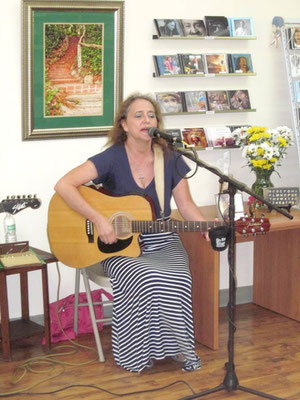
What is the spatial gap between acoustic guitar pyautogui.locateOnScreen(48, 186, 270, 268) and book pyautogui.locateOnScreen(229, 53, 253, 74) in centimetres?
133

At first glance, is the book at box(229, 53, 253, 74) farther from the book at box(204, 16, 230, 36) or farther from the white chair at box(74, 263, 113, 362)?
the white chair at box(74, 263, 113, 362)

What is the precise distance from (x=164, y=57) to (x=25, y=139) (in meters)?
1.03

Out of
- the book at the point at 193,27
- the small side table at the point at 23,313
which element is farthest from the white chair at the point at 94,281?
the book at the point at 193,27

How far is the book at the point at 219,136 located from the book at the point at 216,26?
0.62 meters

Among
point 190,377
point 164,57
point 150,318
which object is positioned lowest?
point 190,377

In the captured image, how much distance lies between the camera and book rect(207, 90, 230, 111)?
4098mm

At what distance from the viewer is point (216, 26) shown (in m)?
4.03

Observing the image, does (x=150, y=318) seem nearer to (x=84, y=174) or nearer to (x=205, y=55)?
(x=84, y=174)

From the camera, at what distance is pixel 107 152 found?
136 inches

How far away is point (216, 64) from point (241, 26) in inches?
12.3

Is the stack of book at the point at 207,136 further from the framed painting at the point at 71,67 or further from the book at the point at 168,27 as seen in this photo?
the book at the point at 168,27

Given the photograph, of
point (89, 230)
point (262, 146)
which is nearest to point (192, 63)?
point (262, 146)

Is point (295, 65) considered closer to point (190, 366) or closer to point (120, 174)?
point (120, 174)

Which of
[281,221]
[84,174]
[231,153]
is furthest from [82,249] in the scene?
[231,153]
